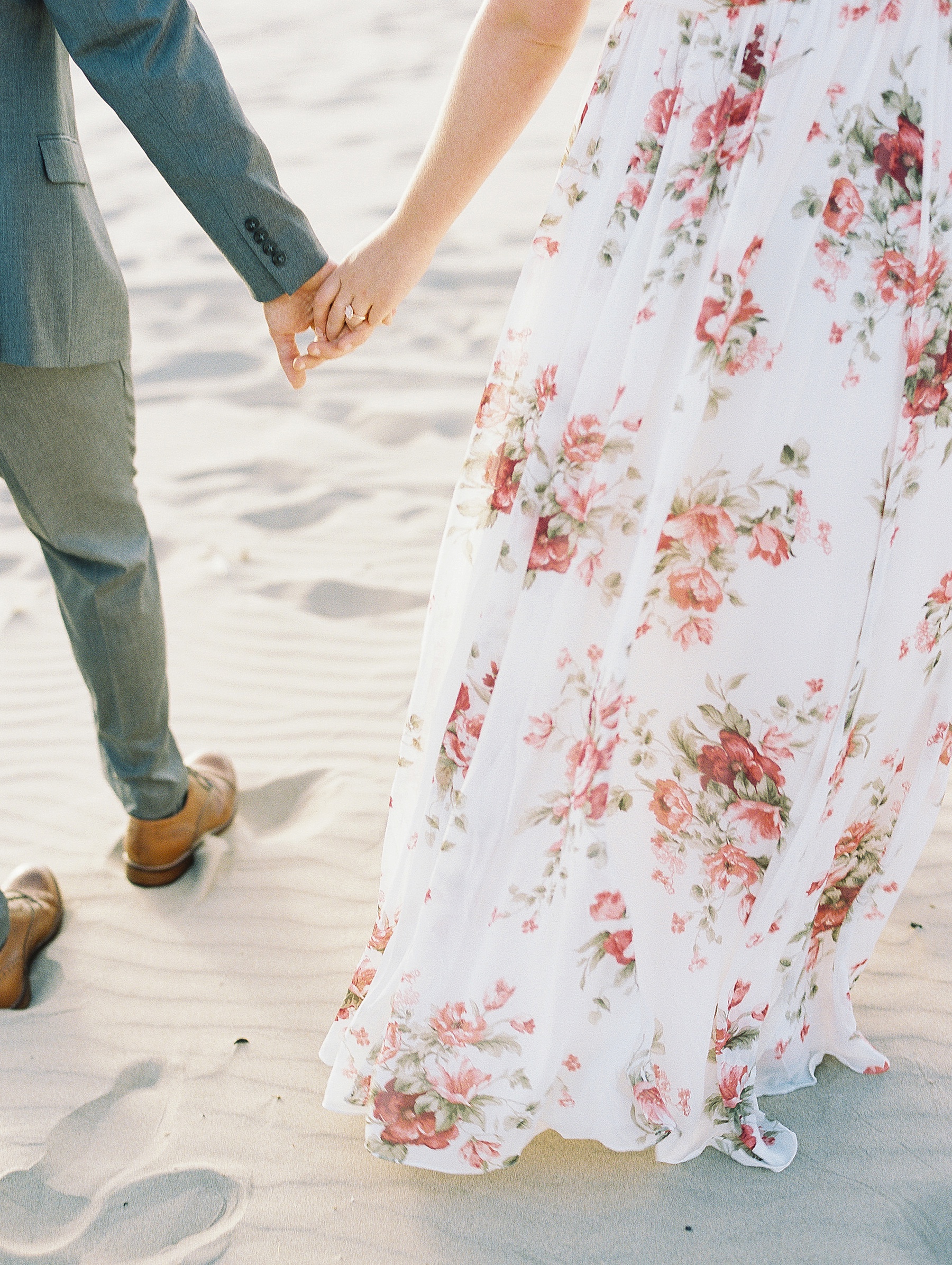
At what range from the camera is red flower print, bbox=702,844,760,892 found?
1562 mm

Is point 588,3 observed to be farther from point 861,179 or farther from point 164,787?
point 164,787

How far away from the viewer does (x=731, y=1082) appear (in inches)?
65.9

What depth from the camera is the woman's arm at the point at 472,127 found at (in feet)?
4.71

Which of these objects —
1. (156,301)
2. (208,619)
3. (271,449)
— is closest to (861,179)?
(208,619)

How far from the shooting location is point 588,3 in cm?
148

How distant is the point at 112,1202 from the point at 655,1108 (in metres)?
0.85

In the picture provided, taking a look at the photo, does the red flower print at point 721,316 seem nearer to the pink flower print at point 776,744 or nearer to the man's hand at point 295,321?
the pink flower print at point 776,744

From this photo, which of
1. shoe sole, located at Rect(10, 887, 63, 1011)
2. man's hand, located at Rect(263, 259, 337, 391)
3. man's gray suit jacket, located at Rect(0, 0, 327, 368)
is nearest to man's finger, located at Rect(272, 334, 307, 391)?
man's hand, located at Rect(263, 259, 337, 391)

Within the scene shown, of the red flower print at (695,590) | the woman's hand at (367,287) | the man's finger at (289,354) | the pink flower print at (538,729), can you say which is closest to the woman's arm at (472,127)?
the woman's hand at (367,287)

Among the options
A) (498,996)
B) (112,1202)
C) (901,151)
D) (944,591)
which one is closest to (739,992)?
(498,996)

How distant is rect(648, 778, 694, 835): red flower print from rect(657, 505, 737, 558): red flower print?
1.09 ft

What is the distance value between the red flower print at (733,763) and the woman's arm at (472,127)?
0.83 meters

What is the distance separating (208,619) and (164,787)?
3.41 ft

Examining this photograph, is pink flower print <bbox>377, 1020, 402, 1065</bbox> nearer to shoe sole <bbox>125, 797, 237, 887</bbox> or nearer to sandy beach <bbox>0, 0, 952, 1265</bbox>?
sandy beach <bbox>0, 0, 952, 1265</bbox>
